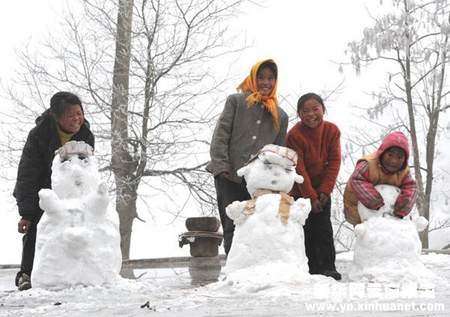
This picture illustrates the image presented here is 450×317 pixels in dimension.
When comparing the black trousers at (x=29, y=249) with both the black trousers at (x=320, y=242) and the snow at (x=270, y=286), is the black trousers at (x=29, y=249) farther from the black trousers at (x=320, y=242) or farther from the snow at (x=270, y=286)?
the black trousers at (x=320, y=242)

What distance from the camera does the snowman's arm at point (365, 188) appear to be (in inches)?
205

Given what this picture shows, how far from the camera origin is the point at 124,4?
12.3m

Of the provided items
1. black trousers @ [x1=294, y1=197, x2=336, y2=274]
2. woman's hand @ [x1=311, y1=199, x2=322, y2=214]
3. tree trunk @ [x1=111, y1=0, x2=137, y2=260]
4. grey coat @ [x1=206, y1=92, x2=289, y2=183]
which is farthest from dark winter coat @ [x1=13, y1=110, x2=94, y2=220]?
tree trunk @ [x1=111, y1=0, x2=137, y2=260]

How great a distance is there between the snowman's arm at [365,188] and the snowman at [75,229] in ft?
6.81

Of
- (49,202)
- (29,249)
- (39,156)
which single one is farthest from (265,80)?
(29,249)

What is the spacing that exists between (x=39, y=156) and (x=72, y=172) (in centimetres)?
51

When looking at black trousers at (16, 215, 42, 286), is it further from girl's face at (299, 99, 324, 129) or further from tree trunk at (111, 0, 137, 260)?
tree trunk at (111, 0, 137, 260)

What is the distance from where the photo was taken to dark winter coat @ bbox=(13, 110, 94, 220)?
5.17 metres

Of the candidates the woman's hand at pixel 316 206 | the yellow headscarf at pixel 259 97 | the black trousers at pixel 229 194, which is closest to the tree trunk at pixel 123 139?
the black trousers at pixel 229 194

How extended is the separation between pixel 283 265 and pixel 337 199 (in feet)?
34.9

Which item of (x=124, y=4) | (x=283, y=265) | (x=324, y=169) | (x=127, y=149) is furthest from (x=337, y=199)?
(x=283, y=265)

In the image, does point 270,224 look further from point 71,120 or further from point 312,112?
point 71,120

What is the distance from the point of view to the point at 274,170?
504 centimetres

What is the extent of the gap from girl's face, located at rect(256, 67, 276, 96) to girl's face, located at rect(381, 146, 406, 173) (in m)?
1.24
